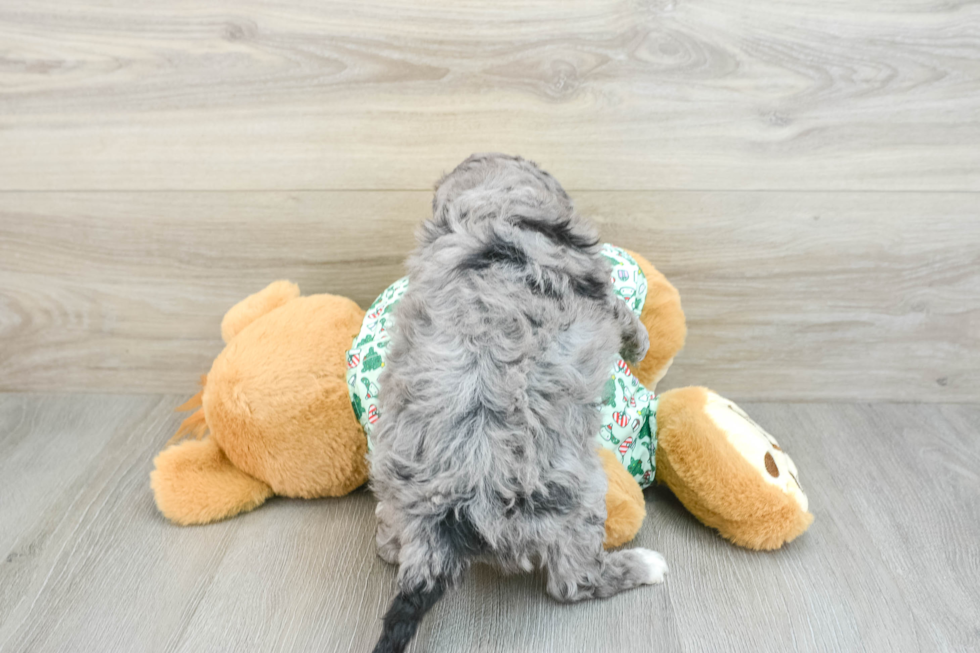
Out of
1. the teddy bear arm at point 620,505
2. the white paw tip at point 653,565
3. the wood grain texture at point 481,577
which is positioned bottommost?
the wood grain texture at point 481,577

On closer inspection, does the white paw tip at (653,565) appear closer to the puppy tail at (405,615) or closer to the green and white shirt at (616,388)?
the green and white shirt at (616,388)

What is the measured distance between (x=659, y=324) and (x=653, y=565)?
366mm

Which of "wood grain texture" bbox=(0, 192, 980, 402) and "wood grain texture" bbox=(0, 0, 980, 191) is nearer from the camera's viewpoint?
"wood grain texture" bbox=(0, 0, 980, 191)

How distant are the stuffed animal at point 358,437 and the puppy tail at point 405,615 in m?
0.26

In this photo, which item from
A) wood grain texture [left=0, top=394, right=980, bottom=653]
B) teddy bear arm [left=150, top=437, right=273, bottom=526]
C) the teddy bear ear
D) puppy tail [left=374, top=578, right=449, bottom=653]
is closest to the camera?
puppy tail [left=374, top=578, right=449, bottom=653]

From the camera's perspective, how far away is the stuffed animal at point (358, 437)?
36.7 inches

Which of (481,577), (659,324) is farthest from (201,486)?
(659,324)

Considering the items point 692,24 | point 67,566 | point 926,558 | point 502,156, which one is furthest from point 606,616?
point 692,24

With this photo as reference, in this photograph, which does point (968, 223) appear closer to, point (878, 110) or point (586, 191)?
point (878, 110)

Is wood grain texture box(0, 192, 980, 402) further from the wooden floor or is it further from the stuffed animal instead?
the stuffed animal

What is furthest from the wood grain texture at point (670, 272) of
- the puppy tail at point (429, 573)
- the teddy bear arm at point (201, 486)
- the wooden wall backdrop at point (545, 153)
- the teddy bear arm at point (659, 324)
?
the puppy tail at point (429, 573)

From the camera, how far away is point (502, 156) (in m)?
0.96

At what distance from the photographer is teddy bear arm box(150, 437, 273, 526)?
39.8 inches

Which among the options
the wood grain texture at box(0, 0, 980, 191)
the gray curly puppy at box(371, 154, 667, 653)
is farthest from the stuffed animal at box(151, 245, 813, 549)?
the wood grain texture at box(0, 0, 980, 191)
